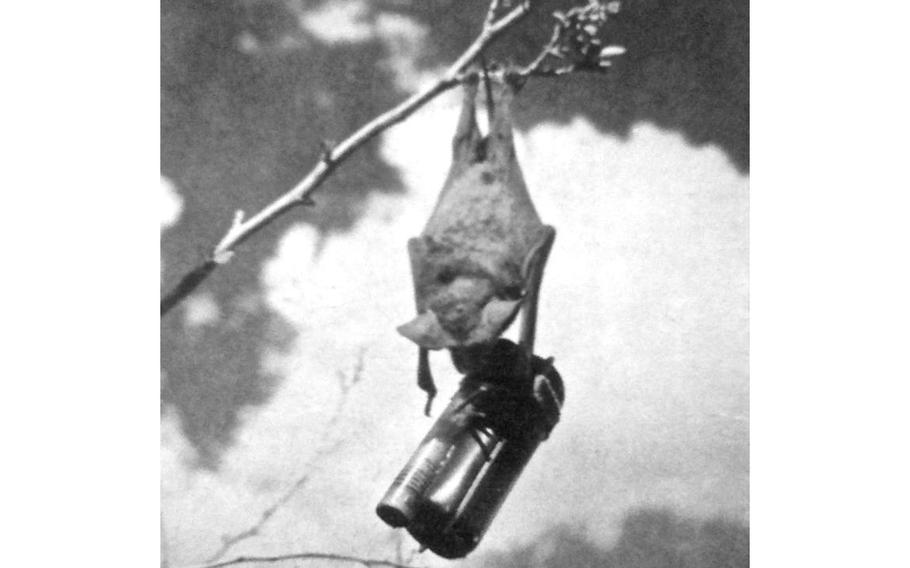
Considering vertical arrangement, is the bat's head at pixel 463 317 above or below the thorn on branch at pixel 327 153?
below

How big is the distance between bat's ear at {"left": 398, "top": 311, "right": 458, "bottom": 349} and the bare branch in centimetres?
42

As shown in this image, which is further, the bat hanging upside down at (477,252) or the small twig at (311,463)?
the small twig at (311,463)

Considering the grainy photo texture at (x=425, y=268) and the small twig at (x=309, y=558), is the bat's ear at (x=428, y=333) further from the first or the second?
the small twig at (x=309, y=558)

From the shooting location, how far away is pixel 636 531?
6.66ft

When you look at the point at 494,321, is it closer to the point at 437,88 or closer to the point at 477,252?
the point at 477,252

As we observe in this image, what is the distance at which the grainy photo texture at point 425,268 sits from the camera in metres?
2.01

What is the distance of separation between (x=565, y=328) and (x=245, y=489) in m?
0.88

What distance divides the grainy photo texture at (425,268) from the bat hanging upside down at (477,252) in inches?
0.4

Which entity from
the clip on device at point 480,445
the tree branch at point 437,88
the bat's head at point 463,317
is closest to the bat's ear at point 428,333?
the bat's head at point 463,317

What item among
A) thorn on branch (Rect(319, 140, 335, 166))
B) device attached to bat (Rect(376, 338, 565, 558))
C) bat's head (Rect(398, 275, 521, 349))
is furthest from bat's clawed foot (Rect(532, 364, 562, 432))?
thorn on branch (Rect(319, 140, 335, 166))
